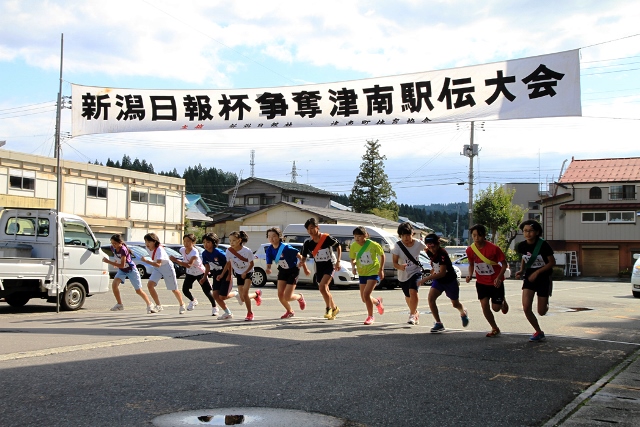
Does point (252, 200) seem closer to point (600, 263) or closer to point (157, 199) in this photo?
point (157, 199)

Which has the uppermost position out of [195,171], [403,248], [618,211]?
[195,171]

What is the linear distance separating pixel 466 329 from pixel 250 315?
3.72 m

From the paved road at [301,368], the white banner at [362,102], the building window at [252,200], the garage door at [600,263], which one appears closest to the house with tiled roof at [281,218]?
the building window at [252,200]

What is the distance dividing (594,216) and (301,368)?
48020mm

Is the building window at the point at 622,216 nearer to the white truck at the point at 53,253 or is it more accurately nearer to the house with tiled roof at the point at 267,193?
the house with tiled roof at the point at 267,193

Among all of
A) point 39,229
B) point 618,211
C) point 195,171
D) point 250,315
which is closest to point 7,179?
point 39,229

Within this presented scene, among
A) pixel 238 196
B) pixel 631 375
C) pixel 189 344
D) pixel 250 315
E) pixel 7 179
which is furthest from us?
pixel 238 196

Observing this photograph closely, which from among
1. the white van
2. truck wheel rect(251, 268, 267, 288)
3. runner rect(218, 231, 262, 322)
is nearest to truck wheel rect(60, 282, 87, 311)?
runner rect(218, 231, 262, 322)

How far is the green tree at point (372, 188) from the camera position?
75.8m

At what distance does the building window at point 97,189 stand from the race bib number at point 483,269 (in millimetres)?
38908

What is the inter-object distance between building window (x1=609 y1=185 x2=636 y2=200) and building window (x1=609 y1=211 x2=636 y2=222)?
3.70ft

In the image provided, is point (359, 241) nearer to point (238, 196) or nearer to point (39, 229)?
point (39, 229)

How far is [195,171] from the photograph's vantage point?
405 feet

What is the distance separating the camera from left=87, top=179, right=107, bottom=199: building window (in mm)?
44338
